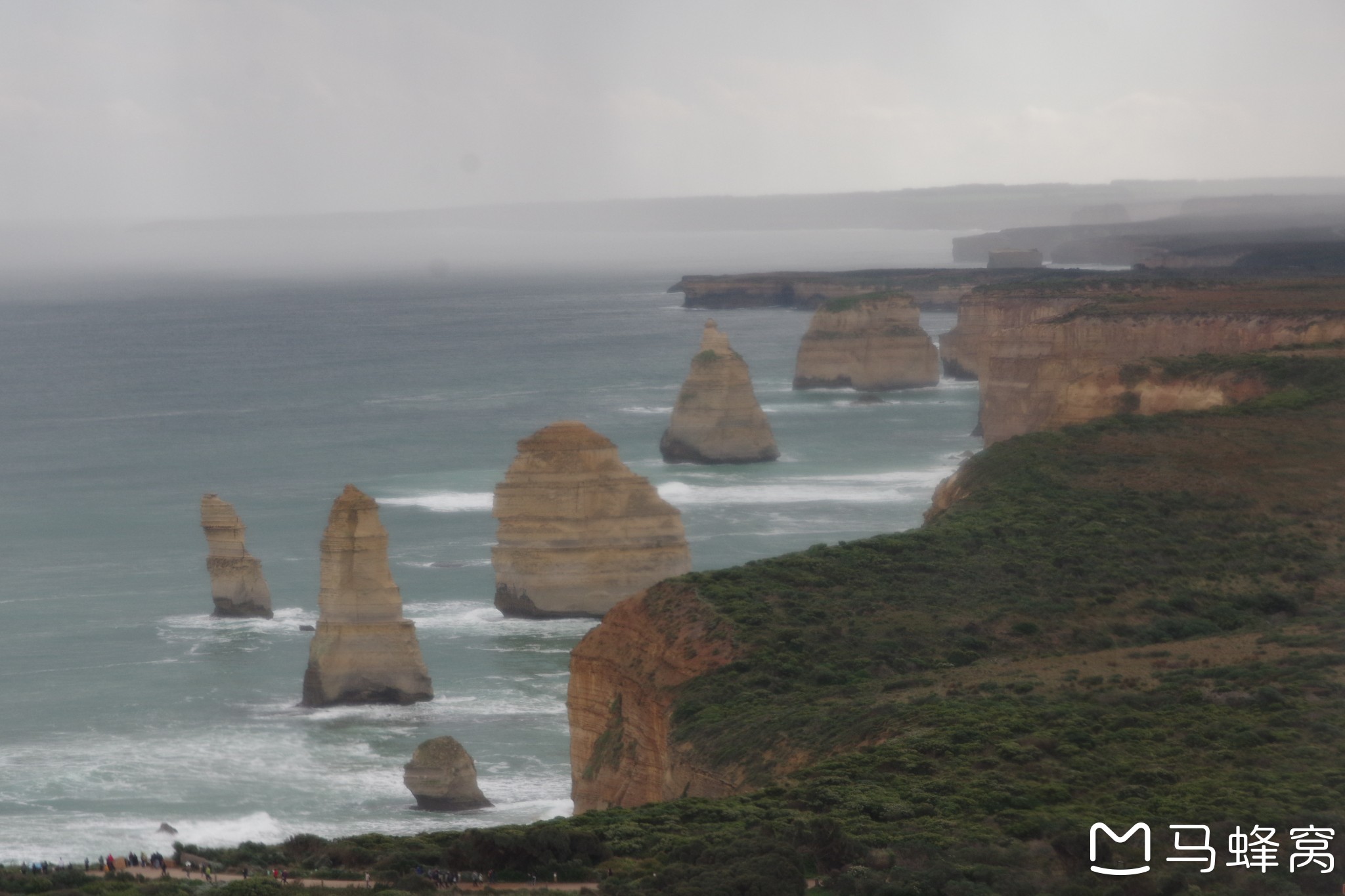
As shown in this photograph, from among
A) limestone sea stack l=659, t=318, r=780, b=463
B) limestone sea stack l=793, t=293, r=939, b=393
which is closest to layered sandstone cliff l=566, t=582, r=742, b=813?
limestone sea stack l=659, t=318, r=780, b=463

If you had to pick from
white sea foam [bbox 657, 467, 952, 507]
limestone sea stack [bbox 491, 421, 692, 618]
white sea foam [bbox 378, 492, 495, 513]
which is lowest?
white sea foam [bbox 657, 467, 952, 507]

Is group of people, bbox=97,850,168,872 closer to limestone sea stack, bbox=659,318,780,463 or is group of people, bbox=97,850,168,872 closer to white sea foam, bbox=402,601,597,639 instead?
white sea foam, bbox=402,601,597,639

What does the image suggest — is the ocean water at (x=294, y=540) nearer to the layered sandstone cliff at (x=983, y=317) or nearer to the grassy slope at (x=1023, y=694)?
the layered sandstone cliff at (x=983, y=317)

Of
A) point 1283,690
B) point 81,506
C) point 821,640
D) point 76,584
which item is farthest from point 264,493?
point 1283,690

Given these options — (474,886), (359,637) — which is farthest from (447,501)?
(474,886)

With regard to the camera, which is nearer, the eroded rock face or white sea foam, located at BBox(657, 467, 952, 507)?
the eroded rock face

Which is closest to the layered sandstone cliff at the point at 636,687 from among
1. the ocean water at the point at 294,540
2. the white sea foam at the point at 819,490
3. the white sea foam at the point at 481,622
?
the ocean water at the point at 294,540

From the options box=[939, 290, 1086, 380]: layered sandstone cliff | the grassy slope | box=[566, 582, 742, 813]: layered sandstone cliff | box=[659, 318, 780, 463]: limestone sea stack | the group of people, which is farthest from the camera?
box=[939, 290, 1086, 380]: layered sandstone cliff
